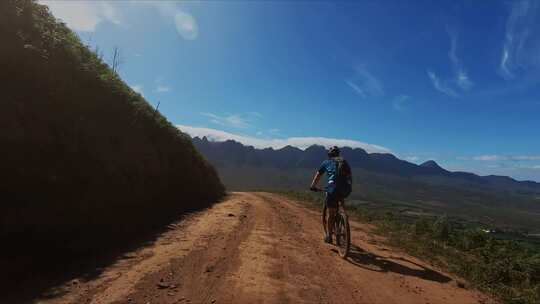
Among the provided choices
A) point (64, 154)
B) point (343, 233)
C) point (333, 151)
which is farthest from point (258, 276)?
point (64, 154)

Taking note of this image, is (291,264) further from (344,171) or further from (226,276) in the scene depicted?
(344,171)

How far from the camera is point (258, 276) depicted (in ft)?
21.3

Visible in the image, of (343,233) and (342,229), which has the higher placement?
(342,229)

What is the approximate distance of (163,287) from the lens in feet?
19.0

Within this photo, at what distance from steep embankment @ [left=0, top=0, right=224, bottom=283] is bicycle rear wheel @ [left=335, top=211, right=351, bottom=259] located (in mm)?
6015

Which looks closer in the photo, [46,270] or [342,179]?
[46,270]

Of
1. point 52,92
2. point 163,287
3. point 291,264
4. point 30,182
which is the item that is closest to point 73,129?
point 52,92

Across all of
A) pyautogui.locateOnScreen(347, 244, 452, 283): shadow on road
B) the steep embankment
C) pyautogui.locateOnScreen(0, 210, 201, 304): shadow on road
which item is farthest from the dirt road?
the steep embankment

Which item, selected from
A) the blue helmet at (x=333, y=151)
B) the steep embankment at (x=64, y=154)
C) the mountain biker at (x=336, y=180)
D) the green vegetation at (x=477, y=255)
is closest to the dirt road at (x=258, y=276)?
the green vegetation at (x=477, y=255)

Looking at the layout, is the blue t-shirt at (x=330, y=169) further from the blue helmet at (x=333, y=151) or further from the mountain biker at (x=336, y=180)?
the blue helmet at (x=333, y=151)

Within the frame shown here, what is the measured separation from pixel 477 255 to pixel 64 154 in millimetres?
13511

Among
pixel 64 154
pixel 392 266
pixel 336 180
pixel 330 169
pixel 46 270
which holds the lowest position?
pixel 46 270

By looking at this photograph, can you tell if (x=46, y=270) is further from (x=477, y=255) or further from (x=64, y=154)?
(x=477, y=255)

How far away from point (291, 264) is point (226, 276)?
1730mm
